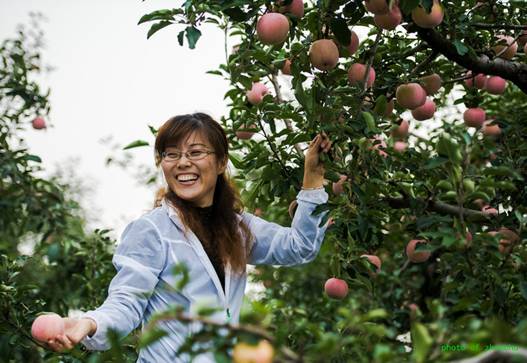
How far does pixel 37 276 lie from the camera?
20.1 ft

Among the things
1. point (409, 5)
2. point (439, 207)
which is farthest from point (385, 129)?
point (409, 5)

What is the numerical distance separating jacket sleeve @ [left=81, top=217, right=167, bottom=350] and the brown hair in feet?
0.42

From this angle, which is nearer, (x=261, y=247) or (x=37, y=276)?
(x=261, y=247)

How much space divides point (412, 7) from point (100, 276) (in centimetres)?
262

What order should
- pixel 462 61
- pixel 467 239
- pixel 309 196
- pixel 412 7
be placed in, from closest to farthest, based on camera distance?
→ 1. pixel 467 239
2. pixel 412 7
3. pixel 309 196
4. pixel 462 61

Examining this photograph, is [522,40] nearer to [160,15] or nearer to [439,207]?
[439,207]

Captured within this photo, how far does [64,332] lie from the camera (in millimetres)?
1619

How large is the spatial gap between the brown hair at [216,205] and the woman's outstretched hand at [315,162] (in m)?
0.26

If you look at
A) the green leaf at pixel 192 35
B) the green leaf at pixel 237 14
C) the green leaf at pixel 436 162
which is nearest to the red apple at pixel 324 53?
the green leaf at pixel 237 14

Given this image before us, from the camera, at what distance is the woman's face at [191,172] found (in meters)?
2.14

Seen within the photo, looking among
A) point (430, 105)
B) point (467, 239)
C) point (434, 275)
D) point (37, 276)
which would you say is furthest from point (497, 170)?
point (37, 276)

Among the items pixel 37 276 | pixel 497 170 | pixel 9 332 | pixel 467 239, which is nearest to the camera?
pixel 497 170

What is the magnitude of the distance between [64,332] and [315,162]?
2.91 feet

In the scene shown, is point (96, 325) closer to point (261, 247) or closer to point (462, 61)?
point (261, 247)
